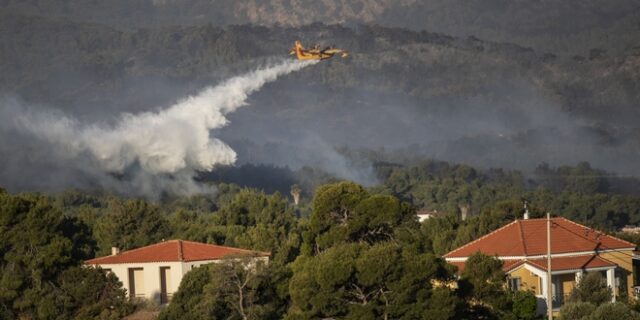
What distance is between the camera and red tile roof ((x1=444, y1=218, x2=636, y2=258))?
64562 millimetres

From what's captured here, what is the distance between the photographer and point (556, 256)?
211 feet

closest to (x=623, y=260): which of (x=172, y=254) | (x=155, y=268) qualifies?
(x=172, y=254)

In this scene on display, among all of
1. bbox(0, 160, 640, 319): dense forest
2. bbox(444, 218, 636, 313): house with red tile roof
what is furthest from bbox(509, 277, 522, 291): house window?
bbox(0, 160, 640, 319): dense forest

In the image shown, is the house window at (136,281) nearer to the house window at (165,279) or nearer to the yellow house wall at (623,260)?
the house window at (165,279)

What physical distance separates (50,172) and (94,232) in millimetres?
60010

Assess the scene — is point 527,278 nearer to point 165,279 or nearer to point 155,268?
point 165,279

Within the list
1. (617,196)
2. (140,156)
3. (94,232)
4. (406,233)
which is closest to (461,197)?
(617,196)

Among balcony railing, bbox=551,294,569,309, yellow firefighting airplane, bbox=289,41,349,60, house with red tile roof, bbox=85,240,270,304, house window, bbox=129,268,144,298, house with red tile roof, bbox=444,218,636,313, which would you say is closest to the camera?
balcony railing, bbox=551,294,569,309

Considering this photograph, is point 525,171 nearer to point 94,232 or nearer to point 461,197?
point 461,197

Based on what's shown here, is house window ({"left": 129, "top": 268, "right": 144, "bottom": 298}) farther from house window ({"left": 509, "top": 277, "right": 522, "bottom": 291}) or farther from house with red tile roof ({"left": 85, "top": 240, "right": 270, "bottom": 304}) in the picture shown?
house window ({"left": 509, "top": 277, "right": 522, "bottom": 291})

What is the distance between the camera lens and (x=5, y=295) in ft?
189

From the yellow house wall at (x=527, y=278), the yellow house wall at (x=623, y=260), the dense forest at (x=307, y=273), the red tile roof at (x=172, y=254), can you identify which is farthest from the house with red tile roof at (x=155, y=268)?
the yellow house wall at (x=623, y=260)

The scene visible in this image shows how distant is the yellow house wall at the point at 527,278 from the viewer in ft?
205

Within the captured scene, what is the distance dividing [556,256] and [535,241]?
4.39 feet
